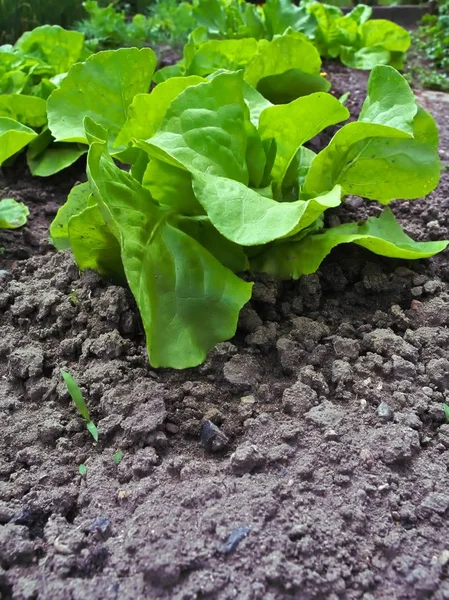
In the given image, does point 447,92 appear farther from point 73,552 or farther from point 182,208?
point 73,552

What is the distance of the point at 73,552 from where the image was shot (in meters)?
0.99

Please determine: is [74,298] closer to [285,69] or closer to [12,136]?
[12,136]

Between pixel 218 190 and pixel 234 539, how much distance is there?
2.23ft

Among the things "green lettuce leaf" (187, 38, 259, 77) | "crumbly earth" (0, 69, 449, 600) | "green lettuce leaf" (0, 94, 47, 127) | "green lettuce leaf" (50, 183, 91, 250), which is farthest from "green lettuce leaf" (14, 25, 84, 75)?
"crumbly earth" (0, 69, 449, 600)

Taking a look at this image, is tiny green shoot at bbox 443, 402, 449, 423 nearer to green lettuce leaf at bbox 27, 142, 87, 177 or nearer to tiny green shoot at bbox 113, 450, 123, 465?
tiny green shoot at bbox 113, 450, 123, 465

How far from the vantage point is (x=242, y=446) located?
1137 millimetres

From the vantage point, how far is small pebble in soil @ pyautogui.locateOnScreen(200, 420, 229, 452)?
1.17 metres

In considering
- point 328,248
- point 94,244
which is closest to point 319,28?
point 328,248

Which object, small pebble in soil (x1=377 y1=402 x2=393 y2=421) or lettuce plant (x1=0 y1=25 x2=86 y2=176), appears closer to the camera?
small pebble in soil (x1=377 y1=402 x2=393 y2=421)

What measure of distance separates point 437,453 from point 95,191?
0.86m

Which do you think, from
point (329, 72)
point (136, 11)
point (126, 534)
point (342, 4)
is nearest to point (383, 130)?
point (126, 534)

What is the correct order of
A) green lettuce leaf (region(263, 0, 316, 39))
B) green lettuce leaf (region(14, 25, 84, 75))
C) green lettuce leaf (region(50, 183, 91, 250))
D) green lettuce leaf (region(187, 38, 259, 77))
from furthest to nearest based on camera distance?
1. green lettuce leaf (region(263, 0, 316, 39))
2. green lettuce leaf (region(14, 25, 84, 75))
3. green lettuce leaf (region(187, 38, 259, 77))
4. green lettuce leaf (region(50, 183, 91, 250))

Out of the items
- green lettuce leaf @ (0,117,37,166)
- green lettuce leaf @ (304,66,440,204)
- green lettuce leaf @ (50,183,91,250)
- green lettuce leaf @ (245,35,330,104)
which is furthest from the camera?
green lettuce leaf @ (245,35,330,104)

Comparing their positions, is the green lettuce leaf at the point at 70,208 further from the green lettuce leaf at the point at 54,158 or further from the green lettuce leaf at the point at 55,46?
the green lettuce leaf at the point at 55,46
